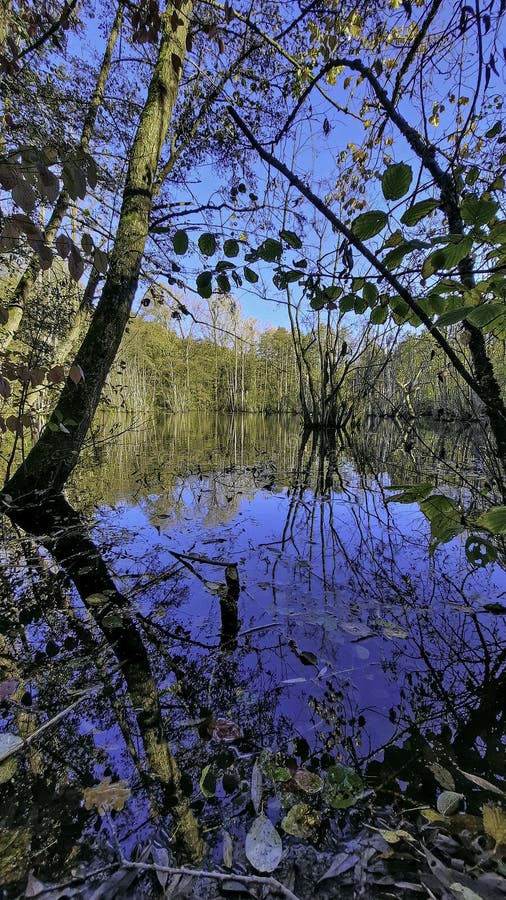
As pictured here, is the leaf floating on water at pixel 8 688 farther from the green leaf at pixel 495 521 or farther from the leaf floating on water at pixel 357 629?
the green leaf at pixel 495 521

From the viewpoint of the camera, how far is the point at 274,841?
785 millimetres

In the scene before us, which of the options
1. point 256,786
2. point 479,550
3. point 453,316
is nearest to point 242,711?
point 256,786

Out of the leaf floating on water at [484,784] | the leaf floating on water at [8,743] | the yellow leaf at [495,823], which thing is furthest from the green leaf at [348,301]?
the leaf floating on water at [8,743]

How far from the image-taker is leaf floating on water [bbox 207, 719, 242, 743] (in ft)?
3.51

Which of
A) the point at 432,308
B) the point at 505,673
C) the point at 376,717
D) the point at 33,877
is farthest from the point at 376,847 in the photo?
the point at 432,308

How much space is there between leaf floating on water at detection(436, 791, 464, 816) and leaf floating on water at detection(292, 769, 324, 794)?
284 millimetres

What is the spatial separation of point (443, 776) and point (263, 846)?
1.70ft

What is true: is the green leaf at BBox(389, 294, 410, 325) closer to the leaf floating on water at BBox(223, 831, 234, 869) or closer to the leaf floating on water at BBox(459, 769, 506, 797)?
the leaf floating on water at BBox(459, 769, 506, 797)

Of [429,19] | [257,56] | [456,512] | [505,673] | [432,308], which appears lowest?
[505,673]

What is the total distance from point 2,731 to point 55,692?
0.59 ft

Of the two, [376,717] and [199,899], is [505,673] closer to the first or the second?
[376,717]

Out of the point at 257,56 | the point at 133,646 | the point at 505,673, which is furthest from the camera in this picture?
the point at 257,56

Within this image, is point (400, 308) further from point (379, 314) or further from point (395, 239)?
point (395, 239)

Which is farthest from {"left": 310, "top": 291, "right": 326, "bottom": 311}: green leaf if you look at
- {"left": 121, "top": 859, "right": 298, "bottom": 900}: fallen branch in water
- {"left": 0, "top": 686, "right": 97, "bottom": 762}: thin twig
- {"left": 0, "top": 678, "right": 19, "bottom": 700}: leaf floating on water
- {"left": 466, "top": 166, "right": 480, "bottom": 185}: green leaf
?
{"left": 0, "top": 678, "right": 19, "bottom": 700}: leaf floating on water
